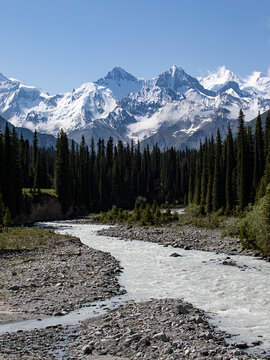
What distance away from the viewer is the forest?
64312 millimetres

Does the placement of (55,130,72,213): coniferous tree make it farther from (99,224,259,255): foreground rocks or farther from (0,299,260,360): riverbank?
(0,299,260,360): riverbank

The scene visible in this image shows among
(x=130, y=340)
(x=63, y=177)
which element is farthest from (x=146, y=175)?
(x=130, y=340)

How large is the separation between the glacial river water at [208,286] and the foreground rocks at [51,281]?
1003 millimetres

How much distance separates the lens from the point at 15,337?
11.8 m

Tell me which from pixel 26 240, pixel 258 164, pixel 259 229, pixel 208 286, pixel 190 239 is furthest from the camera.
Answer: pixel 258 164

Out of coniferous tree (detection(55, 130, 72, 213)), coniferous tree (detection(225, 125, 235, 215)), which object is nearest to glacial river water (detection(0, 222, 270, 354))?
coniferous tree (detection(225, 125, 235, 215))

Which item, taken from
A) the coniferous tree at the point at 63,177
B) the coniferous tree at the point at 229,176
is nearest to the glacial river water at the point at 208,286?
the coniferous tree at the point at 229,176

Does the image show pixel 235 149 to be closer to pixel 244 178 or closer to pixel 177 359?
pixel 244 178

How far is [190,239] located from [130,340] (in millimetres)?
29182

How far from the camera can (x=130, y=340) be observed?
11.6m

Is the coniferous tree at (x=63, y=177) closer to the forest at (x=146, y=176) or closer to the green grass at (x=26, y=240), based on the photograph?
→ the forest at (x=146, y=176)

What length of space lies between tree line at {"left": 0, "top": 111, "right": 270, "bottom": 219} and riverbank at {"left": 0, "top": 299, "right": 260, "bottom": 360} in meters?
33.8

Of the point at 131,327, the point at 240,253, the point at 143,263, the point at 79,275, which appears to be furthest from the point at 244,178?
the point at 131,327

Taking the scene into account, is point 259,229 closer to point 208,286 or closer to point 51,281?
point 208,286
